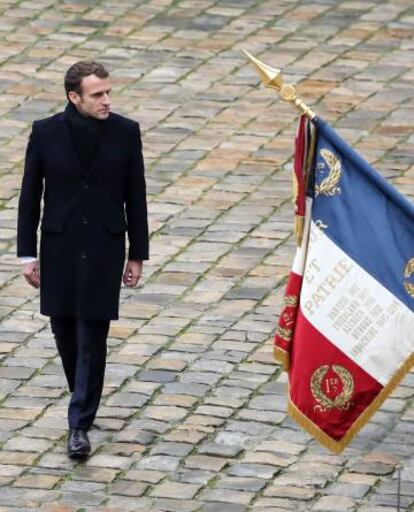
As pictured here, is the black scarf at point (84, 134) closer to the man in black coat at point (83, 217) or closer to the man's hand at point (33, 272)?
the man in black coat at point (83, 217)

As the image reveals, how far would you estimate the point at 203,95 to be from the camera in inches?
504

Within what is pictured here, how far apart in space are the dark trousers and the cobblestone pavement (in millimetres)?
163

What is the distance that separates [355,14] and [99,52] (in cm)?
203

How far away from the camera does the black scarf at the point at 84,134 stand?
27.1ft

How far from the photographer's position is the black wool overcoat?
8.28m

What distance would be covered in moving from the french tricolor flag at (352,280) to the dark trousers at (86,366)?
1.02 metres

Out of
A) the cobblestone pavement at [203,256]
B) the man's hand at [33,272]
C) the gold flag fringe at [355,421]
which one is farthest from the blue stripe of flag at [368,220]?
the man's hand at [33,272]

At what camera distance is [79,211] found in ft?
27.1

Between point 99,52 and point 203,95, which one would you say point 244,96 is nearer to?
point 203,95

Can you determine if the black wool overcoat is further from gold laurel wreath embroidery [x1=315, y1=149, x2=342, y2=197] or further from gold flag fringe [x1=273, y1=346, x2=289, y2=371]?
gold laurel wreath embroidery [x1=315, y1=149, x2=342, y2=197]

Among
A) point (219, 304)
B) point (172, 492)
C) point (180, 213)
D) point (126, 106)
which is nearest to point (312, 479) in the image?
point (172, 492)

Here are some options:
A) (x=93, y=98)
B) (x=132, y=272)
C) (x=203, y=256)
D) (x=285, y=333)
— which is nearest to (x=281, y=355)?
(x=285, y=333)

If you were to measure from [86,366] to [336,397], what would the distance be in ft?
3.91

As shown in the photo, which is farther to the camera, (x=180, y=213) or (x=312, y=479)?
(x=180, y=213)
